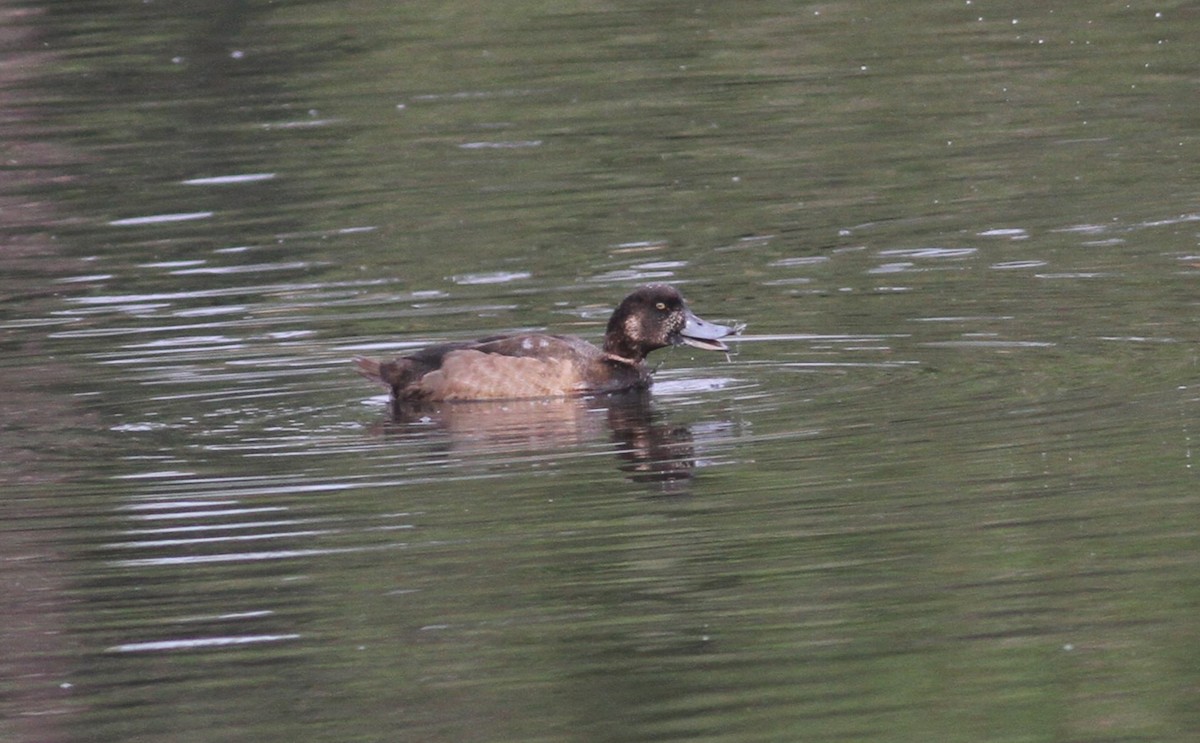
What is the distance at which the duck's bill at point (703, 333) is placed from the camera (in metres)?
12.5

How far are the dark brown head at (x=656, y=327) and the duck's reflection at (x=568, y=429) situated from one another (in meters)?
0.30

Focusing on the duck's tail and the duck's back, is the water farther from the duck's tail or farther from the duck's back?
the duck's back

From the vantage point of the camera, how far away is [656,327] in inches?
496

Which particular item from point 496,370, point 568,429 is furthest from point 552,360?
point 568,429

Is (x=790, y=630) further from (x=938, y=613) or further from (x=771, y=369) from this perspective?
(x=771, y=369)

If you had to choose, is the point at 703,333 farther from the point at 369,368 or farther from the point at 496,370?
the point at 369,368

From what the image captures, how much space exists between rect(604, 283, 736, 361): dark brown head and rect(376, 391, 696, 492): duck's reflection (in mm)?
297

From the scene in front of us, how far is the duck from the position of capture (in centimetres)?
1220

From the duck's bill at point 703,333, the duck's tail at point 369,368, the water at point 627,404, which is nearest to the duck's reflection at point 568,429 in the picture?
the water at point 627,404

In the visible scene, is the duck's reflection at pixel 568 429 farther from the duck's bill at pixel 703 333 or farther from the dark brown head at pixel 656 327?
the duck's bill at pixel 703 333

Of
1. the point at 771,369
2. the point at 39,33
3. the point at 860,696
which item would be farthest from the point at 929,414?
the point at 39,33

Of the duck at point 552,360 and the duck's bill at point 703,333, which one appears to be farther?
the duck's bill at point 703,333

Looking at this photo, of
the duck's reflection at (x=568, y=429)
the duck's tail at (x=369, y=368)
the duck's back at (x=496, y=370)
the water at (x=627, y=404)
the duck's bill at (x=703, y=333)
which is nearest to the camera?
the water at (x=627, y=404)

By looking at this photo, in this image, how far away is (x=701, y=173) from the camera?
60.2ft
